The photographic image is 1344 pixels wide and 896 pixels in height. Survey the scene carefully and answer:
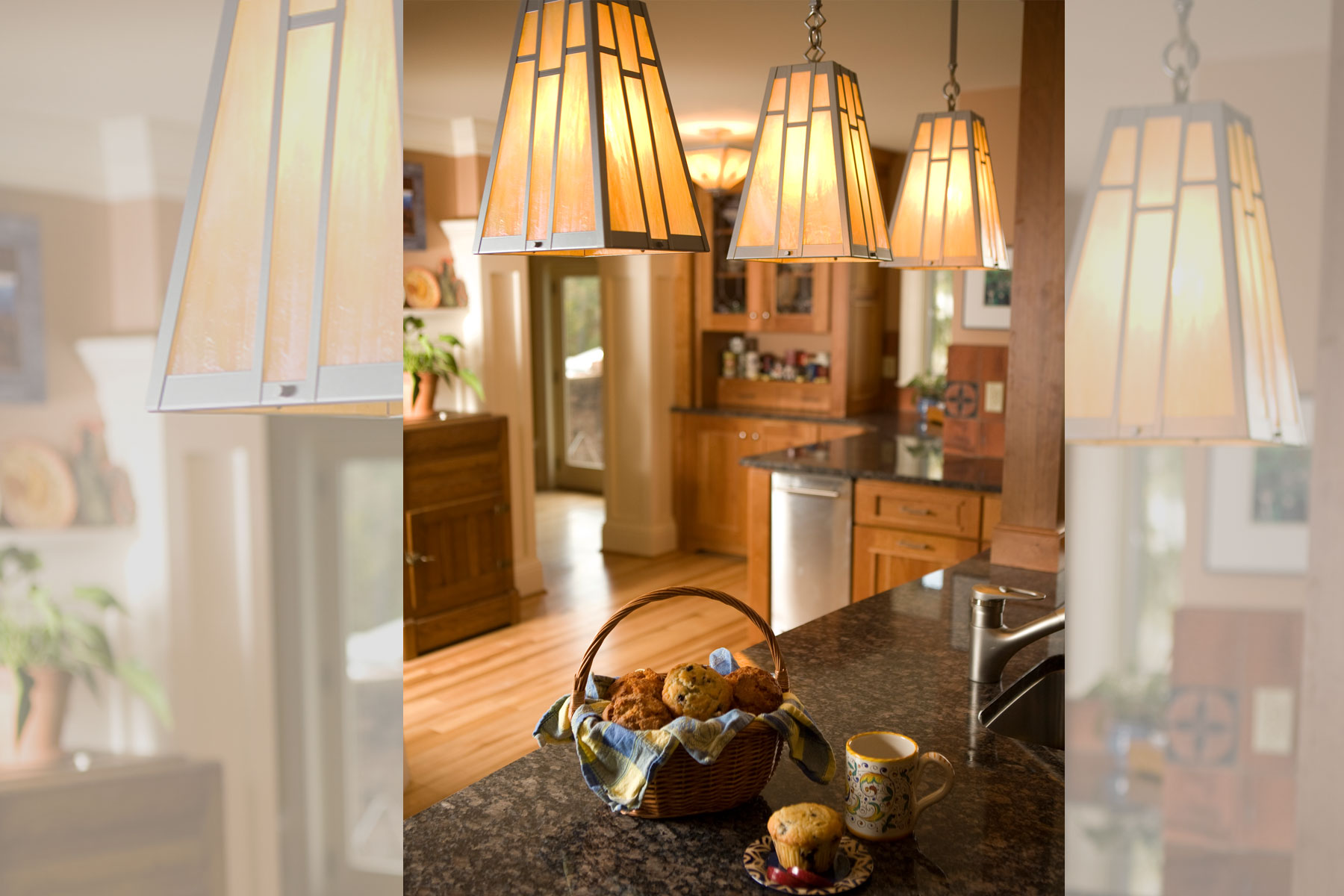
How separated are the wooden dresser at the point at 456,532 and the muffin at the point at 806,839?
3.23 m

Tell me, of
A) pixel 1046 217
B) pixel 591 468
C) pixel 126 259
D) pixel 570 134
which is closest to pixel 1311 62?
pixel 126 259

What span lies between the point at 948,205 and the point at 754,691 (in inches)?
38.6

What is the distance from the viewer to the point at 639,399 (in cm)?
595

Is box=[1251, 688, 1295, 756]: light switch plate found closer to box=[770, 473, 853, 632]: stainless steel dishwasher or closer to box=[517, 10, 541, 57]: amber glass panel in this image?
box=[517, 10, 541, 57]: amber glass panel

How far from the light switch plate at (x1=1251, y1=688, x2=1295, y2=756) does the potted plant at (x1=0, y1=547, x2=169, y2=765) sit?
0.51 meters

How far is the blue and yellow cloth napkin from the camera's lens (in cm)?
120

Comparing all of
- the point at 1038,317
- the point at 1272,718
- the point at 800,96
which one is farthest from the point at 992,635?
the point at 1272,718

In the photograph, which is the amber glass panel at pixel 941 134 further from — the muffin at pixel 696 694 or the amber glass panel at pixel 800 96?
the muffin at pixel 696 694

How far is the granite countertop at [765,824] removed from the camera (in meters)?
1.15

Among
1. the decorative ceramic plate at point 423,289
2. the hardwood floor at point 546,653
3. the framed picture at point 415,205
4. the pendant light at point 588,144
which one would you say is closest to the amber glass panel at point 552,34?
the pendant light at point 588,144

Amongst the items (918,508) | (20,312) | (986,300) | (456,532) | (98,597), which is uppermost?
(986,300)

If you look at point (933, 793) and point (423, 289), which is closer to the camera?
point (933, 793)

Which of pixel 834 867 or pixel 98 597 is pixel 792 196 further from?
pixel 98 597

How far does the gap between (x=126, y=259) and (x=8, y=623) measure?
0.16 m
